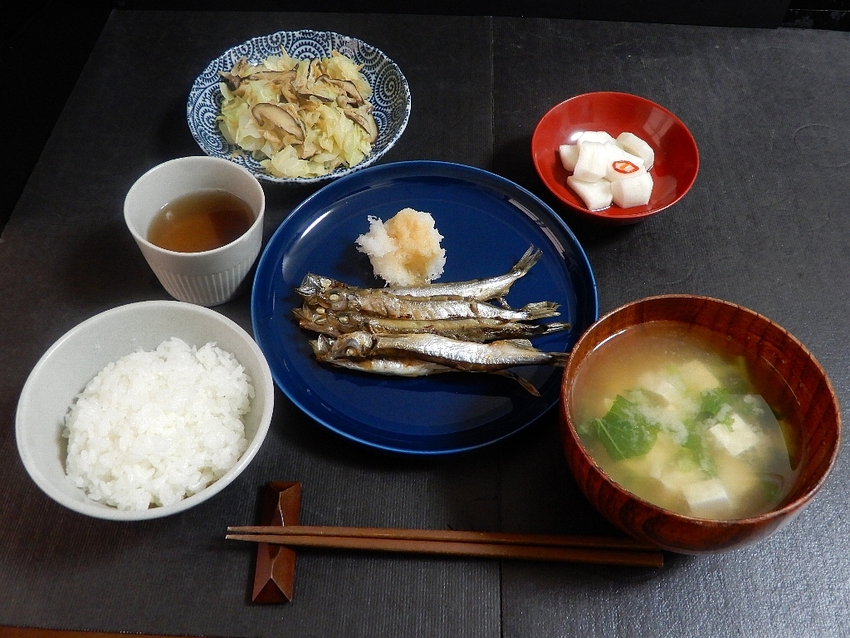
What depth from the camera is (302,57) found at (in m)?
2.12

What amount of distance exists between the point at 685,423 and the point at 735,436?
0.30 ft

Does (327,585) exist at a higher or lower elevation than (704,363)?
lower

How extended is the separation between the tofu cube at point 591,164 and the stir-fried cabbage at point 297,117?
0.60m

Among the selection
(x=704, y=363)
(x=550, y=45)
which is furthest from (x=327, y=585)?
(x=550, y=45)

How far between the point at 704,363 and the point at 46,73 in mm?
2044

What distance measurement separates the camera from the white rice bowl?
1242mm

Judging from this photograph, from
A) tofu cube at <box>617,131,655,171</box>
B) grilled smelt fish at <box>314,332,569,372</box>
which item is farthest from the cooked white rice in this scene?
tofu cube at <box>617,131,655,171</box>

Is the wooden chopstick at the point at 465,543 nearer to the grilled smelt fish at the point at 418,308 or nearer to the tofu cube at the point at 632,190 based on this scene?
the grilled smelt fish at the point at 418,308

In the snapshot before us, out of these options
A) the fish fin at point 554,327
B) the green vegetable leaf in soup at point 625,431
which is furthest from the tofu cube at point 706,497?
the fish fin at point 554,327

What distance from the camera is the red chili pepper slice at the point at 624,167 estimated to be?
6.03ft

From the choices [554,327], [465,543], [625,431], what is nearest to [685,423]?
[625,431]

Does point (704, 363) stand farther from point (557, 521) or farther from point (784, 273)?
point (784, 273)

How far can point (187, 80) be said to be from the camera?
2.20m

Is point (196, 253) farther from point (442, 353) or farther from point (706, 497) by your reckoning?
point (706, 497)
